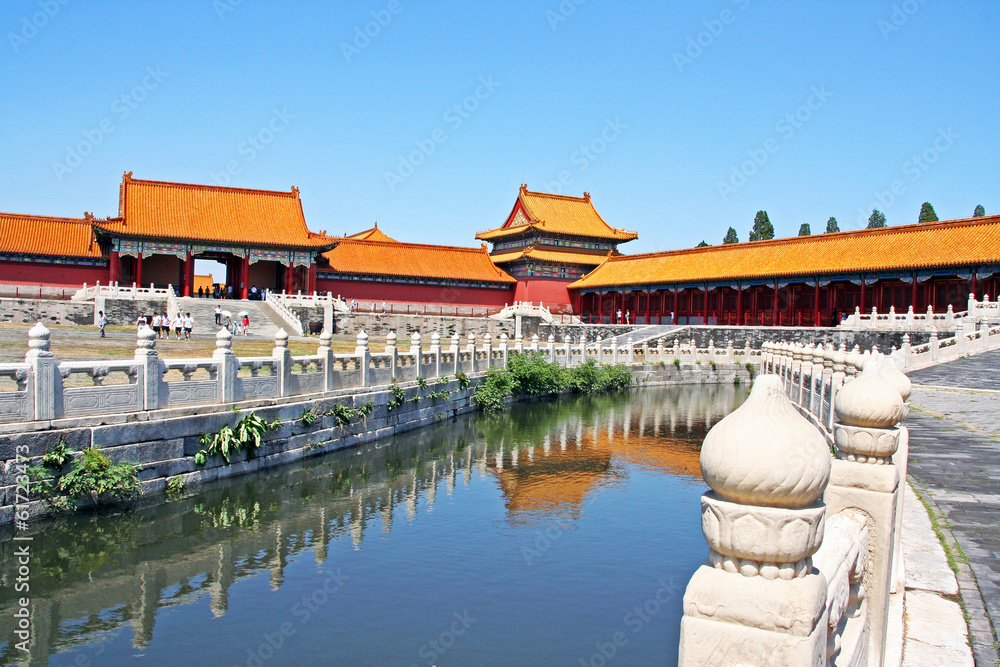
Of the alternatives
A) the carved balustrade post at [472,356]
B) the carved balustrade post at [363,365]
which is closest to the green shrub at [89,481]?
the carved balustrade post at [363,365]

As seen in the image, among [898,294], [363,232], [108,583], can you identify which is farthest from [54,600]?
[363,232]

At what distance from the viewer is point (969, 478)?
29.2 ft

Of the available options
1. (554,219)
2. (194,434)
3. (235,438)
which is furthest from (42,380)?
(554,219)

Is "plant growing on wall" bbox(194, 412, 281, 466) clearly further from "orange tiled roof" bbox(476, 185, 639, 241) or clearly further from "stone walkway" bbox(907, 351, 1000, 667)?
"orange tiled roof" bbox(476, 185, 639, 241)

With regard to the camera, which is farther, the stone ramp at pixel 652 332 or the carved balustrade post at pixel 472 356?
the stone ramp at pixel 652 332

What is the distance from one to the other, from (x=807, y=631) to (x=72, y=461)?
32.0ft

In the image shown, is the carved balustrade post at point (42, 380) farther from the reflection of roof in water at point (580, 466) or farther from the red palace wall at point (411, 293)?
the red palace wall at point (411, 293)

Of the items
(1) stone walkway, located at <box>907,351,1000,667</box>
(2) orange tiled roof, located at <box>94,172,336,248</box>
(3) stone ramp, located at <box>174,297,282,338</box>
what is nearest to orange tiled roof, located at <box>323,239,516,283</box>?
(2) orange tiled roof, located at <box>94,172,336,248</box>

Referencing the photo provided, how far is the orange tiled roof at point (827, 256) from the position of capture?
32.2m

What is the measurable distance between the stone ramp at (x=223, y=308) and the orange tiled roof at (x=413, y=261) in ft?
28.5

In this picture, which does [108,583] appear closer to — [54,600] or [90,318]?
[54,600]

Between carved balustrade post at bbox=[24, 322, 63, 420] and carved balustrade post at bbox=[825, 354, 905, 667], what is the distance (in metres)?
9.09

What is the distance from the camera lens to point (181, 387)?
1157 cm

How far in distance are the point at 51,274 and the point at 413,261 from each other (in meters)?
19.1
